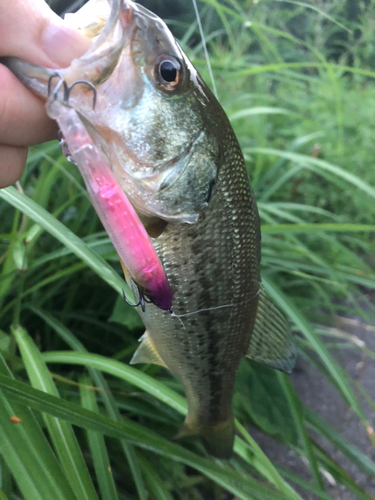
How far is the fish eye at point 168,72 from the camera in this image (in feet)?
1.37

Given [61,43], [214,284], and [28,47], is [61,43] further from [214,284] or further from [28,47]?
[214,284]

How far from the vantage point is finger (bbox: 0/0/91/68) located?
34 cm

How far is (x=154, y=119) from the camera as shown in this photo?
0.43 m

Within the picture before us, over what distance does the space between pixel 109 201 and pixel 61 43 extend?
19cm

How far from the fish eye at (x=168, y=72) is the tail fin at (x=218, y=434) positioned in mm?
680

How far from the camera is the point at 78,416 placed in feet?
1.45

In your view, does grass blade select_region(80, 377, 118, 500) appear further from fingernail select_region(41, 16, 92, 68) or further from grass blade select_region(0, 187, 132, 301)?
fingernail select_region(41, 16, 92, 68)

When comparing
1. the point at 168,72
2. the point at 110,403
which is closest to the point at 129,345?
the point at 110,403

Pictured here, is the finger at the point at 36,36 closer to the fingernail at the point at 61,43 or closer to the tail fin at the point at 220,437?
the fingernail at the point at 61,43

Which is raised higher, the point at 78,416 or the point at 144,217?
the point at 144,217

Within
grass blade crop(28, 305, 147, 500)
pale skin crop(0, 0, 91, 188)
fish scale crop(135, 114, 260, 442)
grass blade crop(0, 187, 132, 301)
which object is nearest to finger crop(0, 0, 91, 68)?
pale skin crop(0, 0, 91, 188)

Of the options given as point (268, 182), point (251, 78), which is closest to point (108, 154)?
point (268, 182)

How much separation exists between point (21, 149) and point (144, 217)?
190mm

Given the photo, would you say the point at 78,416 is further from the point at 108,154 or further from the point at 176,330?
the point at 108,154
